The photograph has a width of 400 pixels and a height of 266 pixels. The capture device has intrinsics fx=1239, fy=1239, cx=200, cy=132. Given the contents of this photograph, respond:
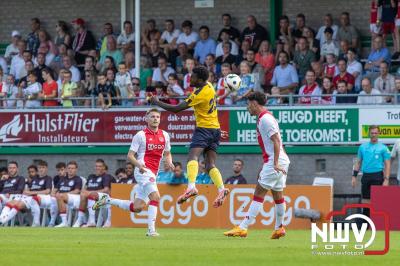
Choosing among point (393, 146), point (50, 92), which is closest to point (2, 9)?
point (50, 92)

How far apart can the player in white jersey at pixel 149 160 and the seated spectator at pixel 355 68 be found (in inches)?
340

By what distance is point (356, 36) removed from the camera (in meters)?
28.8

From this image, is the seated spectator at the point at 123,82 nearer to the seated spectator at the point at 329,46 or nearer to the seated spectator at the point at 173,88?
the seated spectator at the point at 173,88

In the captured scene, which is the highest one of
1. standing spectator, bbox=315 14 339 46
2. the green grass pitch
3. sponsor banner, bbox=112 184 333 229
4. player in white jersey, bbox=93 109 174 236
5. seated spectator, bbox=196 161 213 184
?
standing spectator, bbox=315 14 339 46

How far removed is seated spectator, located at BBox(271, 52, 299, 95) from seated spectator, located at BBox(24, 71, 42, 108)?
238 inches

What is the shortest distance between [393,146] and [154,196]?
8.16 m

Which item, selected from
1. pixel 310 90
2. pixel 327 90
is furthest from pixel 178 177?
pixel 327 90

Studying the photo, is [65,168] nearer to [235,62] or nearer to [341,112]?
[235,62]

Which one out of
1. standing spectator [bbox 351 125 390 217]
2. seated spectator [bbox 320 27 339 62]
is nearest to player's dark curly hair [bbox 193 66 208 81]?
standing spectator [bbox 351 125 390 217]

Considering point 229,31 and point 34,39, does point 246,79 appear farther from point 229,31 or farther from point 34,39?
point 34,39

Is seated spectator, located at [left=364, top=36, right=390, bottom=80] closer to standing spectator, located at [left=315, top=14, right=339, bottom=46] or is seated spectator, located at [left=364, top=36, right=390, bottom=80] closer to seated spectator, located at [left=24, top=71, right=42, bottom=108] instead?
standing spectator, located at [left=315, top=14, right=339, bottom=46]

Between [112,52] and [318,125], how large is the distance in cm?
633

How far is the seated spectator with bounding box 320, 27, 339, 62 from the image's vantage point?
28.3m

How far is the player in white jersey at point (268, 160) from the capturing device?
1722 cm
